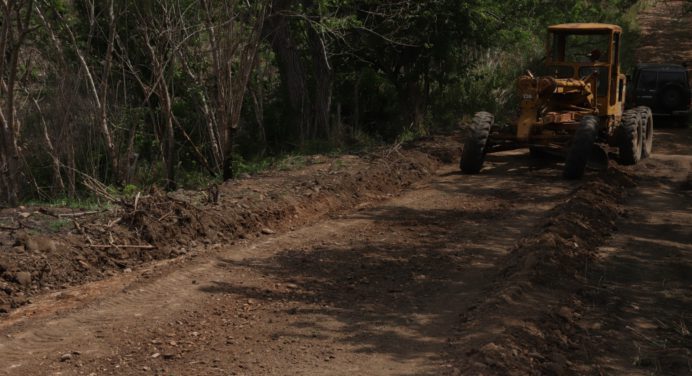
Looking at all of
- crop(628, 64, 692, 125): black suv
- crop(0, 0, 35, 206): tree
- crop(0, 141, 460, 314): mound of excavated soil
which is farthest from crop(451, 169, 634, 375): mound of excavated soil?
crop(628, 64, 692, 125): black suv

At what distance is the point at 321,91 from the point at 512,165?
4.31 metres

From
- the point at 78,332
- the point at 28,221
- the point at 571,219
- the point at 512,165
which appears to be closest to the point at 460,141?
the point at 512,165

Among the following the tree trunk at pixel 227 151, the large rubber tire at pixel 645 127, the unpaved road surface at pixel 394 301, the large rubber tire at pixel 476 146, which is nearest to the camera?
the unpaved road surface at pixel 394 301

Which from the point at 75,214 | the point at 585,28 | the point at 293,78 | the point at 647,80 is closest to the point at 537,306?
the point at 75,214

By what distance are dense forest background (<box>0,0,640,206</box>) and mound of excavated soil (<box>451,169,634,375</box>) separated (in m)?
5.17

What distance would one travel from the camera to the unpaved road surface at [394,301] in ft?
21.3

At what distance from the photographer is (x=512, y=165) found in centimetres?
1562

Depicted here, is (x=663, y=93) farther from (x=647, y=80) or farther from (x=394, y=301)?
(x=394, y=301)

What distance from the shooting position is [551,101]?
49.2 ft

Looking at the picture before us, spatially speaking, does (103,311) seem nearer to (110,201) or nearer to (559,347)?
(110,201)

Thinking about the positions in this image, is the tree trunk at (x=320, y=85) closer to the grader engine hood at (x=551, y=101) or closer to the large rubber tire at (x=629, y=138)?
the grader engine hood at (x=551, y=101)

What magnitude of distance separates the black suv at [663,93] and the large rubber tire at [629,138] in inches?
293

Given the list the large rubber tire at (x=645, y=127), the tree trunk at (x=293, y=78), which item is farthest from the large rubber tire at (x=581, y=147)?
the tree trunk at (x=293, y=78)

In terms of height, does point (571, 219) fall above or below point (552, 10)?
below
